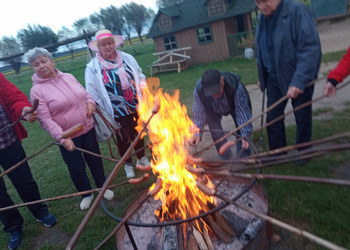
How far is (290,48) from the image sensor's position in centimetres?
278

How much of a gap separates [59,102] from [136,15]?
6464cm

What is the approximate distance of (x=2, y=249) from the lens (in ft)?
11.1

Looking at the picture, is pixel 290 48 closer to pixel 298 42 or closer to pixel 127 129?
pixel 298 42

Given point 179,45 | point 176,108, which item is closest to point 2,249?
point 176,108

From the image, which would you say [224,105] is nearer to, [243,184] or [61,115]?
[243,184]

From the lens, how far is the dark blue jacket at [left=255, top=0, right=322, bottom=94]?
8.66 feet

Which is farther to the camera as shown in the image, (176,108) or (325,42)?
(325,42)

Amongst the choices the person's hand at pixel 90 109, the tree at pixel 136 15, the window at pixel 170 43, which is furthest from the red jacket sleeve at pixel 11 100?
the tree at pixel 136 15

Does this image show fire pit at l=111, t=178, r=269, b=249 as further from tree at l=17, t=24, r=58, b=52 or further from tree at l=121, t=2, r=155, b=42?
tree at l=121, t=2, r=155, b=42

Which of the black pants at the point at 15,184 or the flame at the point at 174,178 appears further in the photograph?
the black pants at the point at 15,184

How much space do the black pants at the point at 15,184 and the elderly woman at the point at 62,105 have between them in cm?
46

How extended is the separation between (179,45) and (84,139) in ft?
42.1

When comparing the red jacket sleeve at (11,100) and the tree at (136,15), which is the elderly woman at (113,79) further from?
the tree at (136,15)

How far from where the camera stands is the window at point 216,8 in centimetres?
1364
